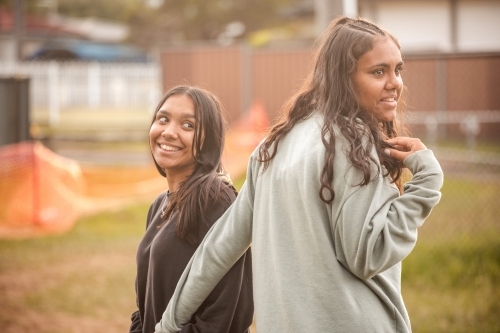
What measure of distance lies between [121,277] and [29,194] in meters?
2.40

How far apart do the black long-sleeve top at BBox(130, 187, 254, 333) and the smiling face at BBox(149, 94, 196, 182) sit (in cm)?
21

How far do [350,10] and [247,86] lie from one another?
1324 centimetres

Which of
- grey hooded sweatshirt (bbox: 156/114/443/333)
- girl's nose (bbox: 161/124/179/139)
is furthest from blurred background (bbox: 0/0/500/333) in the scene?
A: grey hooded sweatshirt (bbox: 156/114/443/333)

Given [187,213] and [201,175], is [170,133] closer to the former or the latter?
[201,175]

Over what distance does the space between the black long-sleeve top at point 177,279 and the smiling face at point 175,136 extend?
209mm

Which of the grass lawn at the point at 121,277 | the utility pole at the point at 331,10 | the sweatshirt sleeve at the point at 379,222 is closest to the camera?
the sweatshirt sleeve at the point at 379,222

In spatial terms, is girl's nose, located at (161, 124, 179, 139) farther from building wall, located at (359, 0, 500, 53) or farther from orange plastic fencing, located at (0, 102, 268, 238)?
building wall, located at (359, 0, 500, 53)

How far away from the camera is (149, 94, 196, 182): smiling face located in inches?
101

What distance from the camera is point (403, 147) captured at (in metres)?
2.11

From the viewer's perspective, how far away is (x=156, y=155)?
2.60 meters

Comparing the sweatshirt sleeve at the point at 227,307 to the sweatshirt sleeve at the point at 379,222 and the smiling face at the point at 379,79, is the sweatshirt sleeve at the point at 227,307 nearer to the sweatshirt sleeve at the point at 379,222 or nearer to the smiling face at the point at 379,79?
the sweatshirt sleeve at the point at 379,222

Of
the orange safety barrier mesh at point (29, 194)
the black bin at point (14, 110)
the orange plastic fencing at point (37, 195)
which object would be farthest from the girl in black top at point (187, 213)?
the black bin at point (14, 110)

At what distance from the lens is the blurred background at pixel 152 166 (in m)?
A: 5.60

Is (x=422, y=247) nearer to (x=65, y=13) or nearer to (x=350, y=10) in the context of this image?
(x=350, y=10)
